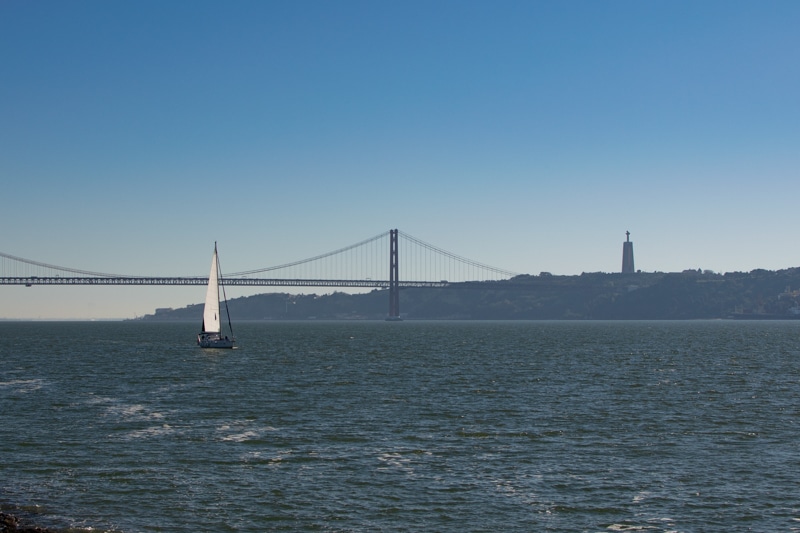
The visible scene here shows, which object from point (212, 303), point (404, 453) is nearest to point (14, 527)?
point (404, 453)

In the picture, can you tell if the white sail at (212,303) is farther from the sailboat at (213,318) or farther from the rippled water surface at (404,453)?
the rippled water surface at (404,453)

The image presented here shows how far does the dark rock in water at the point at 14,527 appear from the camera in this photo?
58.7 ft

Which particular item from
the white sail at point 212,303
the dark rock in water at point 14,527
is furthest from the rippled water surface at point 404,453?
the white sail at point 212,303

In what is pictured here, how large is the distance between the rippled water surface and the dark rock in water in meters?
0.64

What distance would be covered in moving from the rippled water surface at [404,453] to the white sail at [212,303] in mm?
32859

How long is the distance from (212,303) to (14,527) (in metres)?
67.4

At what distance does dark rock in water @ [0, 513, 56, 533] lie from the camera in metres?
17.9

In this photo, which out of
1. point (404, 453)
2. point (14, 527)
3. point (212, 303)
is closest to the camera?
point (14, 527)

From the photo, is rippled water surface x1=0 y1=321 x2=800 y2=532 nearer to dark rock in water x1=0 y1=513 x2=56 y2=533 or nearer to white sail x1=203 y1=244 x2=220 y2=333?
dark rock in water x1=0 y1=513 x2=56 y2=533

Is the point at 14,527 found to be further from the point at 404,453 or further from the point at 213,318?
the point at 213,318

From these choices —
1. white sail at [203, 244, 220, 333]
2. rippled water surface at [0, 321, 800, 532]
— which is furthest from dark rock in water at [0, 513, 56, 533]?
white sail at [203, 244, 220, 333]

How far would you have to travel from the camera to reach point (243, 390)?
1777 inches

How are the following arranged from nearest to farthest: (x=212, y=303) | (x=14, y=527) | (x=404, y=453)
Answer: (x=14, y=527)
(x=404, y=453)
(x=212, y=303)

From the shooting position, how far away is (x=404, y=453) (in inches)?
1035
